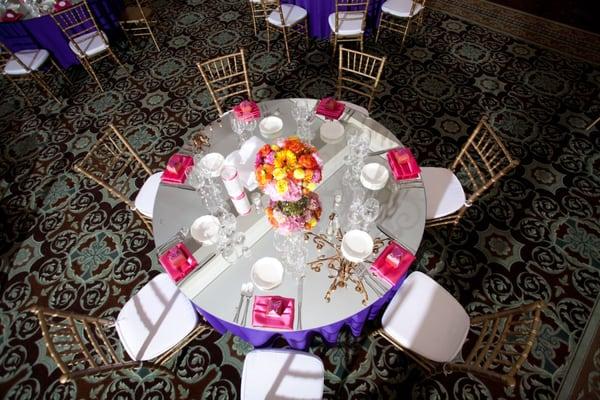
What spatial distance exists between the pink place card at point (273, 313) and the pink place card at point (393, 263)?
0.59 meters

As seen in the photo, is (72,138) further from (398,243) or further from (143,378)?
(398,243)

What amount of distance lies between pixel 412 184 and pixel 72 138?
4351 mm

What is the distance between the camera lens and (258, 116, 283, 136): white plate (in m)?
2.83

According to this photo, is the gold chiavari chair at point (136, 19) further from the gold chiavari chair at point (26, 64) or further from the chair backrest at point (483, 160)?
the chair backrest at point (483, 160)

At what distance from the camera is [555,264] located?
309 cm

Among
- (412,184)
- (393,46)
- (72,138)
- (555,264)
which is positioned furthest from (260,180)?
(393,46)

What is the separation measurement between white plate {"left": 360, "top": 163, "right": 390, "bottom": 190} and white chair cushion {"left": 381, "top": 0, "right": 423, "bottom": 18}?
3109 millimetres

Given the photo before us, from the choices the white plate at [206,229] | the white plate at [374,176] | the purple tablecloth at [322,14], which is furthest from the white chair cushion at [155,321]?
the purple tablecloth at [322,14]

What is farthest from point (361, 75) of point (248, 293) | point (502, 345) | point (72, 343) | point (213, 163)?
point (72, 343)

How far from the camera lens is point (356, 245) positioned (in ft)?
7.13

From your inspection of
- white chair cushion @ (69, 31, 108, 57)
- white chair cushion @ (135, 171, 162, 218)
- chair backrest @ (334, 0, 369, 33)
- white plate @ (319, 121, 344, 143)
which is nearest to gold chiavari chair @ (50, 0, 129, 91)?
white chair cushion @ (69, 31, 108, 57)

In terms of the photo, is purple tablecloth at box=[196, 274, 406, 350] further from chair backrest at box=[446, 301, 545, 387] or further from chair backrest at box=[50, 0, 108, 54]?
chair backrest at box=[50, 0, 108, 54]

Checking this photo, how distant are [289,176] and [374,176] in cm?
96

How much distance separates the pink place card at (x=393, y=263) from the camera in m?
2.05
